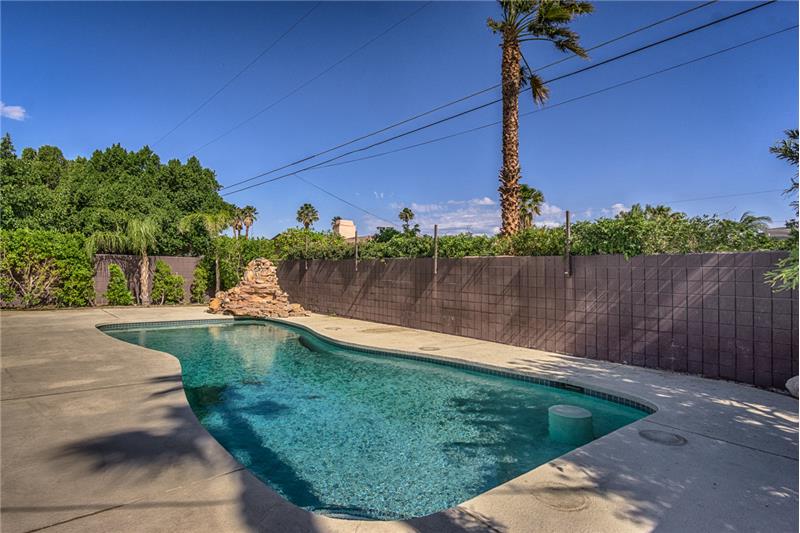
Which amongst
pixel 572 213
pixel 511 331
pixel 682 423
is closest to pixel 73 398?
pixel 682 423

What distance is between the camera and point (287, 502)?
216 cm

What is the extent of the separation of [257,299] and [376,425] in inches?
354

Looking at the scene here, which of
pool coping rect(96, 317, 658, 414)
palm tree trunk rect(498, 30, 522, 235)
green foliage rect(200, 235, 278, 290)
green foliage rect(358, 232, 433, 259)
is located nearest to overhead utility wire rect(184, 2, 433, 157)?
palm tree trunk rect(498, 30, 522, 235)

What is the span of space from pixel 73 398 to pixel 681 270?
696cm

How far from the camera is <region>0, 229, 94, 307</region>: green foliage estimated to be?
36.6ft

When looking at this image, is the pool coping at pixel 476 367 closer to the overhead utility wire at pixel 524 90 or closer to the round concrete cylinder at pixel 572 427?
the round concrete cylinder at pixel 572 427

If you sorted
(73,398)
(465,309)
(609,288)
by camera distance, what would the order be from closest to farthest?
(73,398)
(609,288)
(465,309)

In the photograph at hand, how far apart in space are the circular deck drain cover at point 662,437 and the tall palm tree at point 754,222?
3.25m

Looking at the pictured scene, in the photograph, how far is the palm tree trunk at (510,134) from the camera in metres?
8.17

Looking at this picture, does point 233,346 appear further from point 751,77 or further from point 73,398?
point 751,77

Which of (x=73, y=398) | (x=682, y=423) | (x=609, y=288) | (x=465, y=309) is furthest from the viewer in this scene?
(x=465, y=309)

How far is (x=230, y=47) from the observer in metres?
11.6

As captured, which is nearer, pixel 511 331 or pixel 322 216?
pixel 511 331

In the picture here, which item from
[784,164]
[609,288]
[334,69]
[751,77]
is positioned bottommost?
[609,288]
